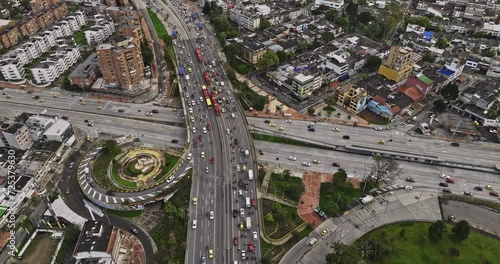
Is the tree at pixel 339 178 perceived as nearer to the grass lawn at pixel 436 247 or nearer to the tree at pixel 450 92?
the grass lawn at pixel 436 247

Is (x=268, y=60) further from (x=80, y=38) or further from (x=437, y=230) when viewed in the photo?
(x=80, y=38)

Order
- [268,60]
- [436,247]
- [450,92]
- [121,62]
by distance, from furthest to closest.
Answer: [268,60], [450,92], [121,62], [436,247]

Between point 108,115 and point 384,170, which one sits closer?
point 384,170

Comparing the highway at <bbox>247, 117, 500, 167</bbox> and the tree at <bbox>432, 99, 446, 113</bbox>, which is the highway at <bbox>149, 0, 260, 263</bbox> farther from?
the tree at <bbox>432, 99, 446, 113</bbox>

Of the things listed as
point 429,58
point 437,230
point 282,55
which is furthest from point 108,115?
point 429,58

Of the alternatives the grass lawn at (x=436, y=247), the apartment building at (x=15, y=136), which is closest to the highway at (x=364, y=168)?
the grass lawn at (x=436, y=247)

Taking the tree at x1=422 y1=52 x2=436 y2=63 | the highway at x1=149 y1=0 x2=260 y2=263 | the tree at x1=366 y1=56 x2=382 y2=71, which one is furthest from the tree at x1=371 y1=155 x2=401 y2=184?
the tree at x1=422 y1=52 x2=436 y2=63

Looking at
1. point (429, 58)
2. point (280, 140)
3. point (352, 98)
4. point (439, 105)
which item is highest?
point (352, 98)
